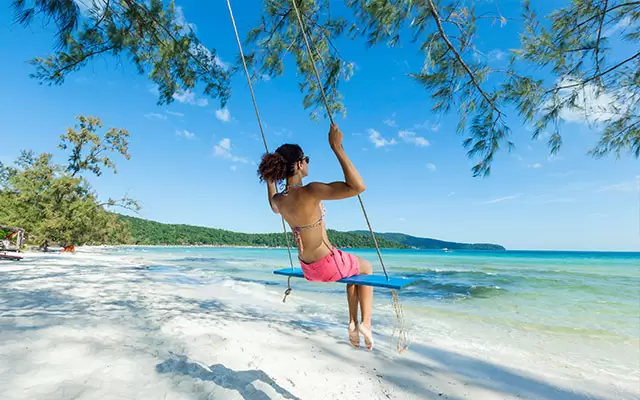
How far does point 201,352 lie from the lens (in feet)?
10.2

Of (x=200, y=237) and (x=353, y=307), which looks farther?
(x=200, y=237)

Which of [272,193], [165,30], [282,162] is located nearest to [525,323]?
[272,193]

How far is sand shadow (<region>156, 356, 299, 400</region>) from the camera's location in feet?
7.95

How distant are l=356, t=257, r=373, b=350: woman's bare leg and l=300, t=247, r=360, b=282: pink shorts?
0.41ft

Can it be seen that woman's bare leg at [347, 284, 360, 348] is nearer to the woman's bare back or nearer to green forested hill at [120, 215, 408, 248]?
the woman's bare back

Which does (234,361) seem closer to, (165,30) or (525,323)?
(165,30)

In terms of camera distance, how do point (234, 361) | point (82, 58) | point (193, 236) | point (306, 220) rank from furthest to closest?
point (193, 236), point (82, 58), point (234, 361), point (306, 220)

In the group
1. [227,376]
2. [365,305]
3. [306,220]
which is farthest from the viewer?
[227,376]

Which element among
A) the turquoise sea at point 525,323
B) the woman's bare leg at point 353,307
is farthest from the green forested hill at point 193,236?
the woman's bare leg at point 353,307

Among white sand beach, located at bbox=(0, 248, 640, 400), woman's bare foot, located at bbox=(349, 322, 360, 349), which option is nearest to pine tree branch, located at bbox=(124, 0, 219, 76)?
white sand beach, located at bbox=(0, 248, 640, 400)

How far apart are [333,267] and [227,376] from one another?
1.43m

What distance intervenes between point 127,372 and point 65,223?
20839 millimetres

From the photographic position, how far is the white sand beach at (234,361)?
2311 mm

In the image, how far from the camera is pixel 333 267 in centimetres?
214
